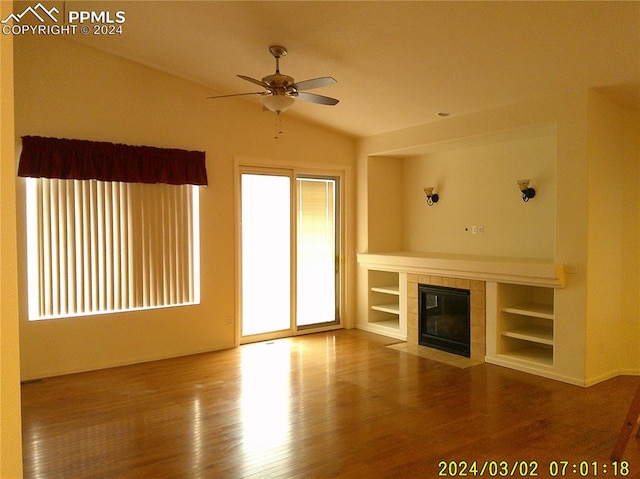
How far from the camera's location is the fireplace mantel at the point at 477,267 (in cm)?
448

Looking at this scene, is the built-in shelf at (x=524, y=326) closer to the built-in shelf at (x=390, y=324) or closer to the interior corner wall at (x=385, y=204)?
the built-in shelf at (x=390, y=324)

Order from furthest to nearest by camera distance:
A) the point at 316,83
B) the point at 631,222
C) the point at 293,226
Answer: the point at 293,226
the point at 631,222
the point at 316,83

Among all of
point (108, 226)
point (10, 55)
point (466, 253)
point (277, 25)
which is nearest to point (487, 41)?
point (277, 25)

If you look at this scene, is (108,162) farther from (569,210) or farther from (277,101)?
(569,210)

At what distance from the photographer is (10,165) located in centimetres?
102

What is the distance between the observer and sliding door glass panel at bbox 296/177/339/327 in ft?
21.4

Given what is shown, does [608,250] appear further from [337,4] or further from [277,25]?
[277,25]

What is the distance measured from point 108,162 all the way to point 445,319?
418 cm

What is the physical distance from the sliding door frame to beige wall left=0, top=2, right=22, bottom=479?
4870 millimetres

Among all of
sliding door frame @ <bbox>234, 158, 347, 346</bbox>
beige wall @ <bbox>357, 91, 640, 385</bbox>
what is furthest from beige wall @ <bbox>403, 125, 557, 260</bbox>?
sliding door frame @ <bbox>234, 158, 347, 346</bbox>

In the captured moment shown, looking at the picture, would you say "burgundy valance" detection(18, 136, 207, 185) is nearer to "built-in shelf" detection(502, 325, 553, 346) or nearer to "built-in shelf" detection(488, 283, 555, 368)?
"built-in shelf" detection(488, 283, 555, 368)

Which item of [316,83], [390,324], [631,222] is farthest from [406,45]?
[390,324]

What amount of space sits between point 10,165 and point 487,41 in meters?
3.59

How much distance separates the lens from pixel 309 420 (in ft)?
12.0
